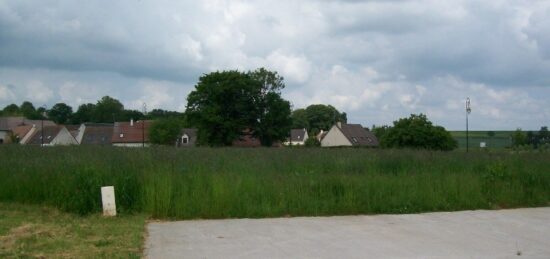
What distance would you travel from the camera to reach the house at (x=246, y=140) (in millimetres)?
74625

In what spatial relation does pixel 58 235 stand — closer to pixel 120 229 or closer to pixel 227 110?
pixel 120 229

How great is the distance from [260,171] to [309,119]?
128 meters

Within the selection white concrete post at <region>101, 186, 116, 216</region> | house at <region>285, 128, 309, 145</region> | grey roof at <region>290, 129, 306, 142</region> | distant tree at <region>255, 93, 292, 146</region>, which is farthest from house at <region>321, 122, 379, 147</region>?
white concrete post at <region>101, 186, 116, 216</region>

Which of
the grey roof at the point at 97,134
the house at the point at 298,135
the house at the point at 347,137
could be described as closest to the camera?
the grey roof at the point at 97,134

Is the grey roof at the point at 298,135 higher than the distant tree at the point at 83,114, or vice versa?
the distant tree at the point at 83,114

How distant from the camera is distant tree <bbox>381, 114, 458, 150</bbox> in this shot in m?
64.3

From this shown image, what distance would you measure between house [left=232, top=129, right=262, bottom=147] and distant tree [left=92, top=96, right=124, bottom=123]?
6140cm

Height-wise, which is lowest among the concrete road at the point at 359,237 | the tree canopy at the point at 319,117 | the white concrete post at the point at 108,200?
the concrete road at the point at 359,237

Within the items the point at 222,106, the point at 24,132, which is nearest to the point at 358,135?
the point at 222,106

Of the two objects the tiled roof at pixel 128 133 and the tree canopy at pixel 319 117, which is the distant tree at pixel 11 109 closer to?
the tiled roof at pixel 128 133

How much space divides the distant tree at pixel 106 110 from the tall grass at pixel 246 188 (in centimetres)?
12097

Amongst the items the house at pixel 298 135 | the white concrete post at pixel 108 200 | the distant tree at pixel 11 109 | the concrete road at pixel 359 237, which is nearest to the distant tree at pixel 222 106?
the house at pixel 298 135

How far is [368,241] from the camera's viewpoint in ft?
32.1

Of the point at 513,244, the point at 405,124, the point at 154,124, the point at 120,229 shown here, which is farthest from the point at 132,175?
the point at 154,124
